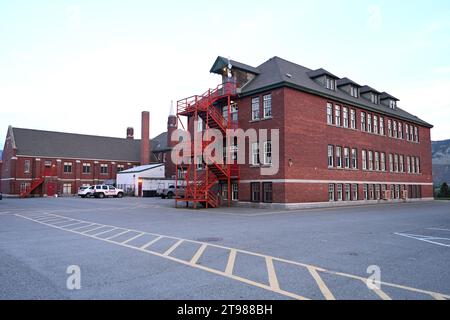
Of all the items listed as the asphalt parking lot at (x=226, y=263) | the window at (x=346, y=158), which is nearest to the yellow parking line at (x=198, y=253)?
the asphalt parking lot at (x=226, y=263)

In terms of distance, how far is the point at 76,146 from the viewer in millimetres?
69688

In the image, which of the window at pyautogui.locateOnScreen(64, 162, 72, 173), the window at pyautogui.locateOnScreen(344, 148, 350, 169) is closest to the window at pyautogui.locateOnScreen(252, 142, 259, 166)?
the window at pyautogui.locateOnScreen(344, 148, 350, 169)

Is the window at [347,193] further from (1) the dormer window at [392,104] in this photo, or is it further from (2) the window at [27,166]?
(2) the window at [27,166]

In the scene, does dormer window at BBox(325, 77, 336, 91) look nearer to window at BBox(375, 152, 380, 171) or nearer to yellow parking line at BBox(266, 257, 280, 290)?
window at BBox(375, 152, 380, 171)

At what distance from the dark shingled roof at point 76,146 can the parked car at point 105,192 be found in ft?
66.6

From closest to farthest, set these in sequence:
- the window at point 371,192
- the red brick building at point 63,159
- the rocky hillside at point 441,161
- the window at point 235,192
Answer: the window at point 235,192 < the window at point 371,192 < the red brick building at point 63,159 < the rocky hillside at point 441,161

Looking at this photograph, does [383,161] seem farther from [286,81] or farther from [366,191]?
[286,81]

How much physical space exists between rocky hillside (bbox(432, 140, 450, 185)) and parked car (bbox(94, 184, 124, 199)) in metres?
86.8

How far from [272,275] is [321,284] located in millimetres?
1054

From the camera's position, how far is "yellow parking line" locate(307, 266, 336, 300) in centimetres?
578

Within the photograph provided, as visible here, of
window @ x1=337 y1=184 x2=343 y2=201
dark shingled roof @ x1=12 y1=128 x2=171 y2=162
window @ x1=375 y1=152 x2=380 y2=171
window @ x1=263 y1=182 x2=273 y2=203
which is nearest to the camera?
window @ x1=263 y1=182 x2=273 y2=203

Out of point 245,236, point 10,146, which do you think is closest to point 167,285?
point 245,236

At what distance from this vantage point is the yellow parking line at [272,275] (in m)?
6.43
